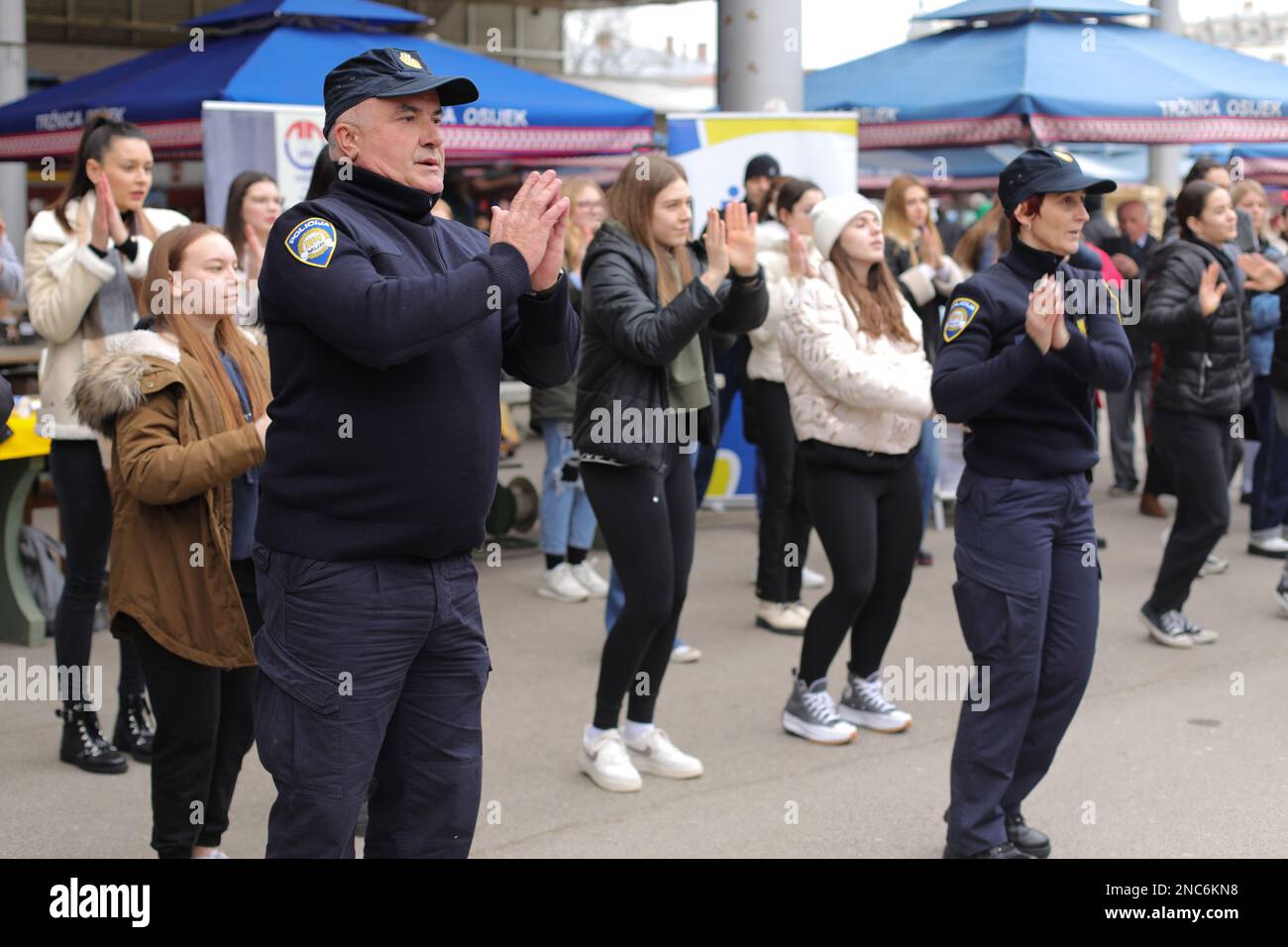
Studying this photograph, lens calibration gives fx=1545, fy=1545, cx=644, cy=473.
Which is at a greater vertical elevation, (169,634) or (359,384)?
(359,384)

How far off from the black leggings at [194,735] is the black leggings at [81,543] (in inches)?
41.5

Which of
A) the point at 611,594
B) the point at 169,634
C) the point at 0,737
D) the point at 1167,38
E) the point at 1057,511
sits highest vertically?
the point at 1167,38

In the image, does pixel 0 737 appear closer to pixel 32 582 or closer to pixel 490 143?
pixel 32 582

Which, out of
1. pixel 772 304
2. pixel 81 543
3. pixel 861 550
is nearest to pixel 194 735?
pixel 81 543

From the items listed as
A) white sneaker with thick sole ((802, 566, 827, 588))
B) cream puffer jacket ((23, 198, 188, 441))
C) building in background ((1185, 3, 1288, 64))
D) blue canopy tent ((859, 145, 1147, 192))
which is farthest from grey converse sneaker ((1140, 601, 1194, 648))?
building in background ((1185, 3, 1288, 64))

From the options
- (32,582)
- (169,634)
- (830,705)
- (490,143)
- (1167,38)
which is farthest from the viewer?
(1167,38)

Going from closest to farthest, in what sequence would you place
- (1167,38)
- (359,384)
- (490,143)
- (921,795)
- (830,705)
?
(359,384), (921,795), (830,705), (490,143), (1167,38)

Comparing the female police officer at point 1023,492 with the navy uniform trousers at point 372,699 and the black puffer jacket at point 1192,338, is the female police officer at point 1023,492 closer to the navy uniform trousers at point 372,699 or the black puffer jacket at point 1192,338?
the navy uniform trousers at point 372,699

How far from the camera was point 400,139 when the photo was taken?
2895 millimetres

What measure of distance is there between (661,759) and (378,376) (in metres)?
2.67

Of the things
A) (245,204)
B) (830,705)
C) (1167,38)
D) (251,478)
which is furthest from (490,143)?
(1167,38)

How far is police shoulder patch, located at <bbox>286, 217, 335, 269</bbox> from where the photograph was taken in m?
2.75

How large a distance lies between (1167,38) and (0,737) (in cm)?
921

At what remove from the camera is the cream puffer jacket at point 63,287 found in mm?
5086
